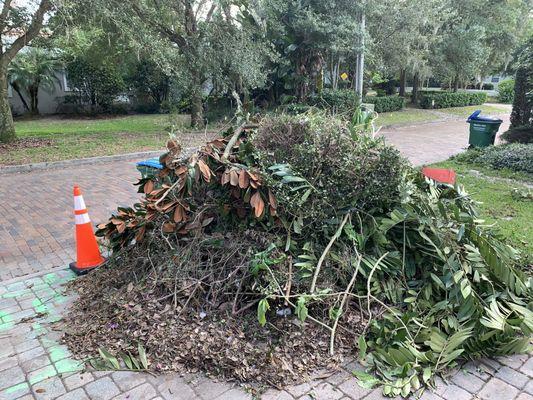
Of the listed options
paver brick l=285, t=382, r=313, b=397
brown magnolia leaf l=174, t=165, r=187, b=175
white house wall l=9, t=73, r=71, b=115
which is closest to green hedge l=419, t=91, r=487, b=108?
white house wall l=9, t=73, r=71, b=115

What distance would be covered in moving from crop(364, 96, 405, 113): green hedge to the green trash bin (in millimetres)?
10910

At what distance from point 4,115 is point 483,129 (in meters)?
12.1

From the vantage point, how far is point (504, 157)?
8.72m

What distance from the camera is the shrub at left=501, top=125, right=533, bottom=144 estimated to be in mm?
10359

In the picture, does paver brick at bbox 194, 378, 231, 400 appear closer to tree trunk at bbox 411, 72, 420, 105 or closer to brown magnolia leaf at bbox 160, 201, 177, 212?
brown magnolia leaf at bbox 160, 201, 177, 212

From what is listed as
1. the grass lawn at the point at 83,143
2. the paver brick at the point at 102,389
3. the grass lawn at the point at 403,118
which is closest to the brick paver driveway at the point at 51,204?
the grass lawn at the point at 83,143

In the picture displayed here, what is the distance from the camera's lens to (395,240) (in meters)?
3.37

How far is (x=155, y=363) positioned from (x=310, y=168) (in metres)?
1.77

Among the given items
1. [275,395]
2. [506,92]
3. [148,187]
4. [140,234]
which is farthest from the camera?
[506,92]

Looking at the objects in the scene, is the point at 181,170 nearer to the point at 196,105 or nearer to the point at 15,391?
the point at 15,391

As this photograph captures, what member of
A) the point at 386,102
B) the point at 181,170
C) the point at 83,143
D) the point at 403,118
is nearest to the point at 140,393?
the point at 181,170

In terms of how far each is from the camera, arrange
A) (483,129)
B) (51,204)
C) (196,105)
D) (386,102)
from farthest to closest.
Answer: (386,102) → (196,105) → (483,129) → (51,204)

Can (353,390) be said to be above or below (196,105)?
below

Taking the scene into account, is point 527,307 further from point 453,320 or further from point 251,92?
point 251,92
